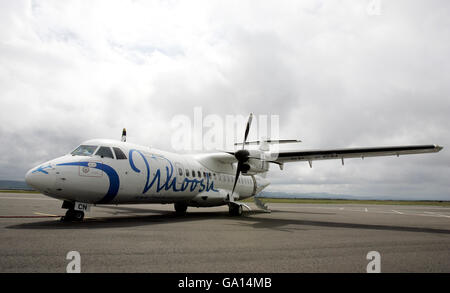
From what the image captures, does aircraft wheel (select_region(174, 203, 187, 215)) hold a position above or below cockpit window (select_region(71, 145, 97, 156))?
below

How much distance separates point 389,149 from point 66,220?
14702 millimetres

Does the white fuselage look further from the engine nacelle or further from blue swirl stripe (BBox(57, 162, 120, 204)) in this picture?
the engine nacelle

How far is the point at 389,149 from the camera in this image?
14570mm

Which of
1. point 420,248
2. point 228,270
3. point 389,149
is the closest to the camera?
point 228,270

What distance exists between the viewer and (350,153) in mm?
15688

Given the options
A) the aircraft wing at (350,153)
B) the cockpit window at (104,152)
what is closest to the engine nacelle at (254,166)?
the aircraft wing at (350,153)

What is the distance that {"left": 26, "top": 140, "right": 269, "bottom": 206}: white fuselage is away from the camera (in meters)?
9.61

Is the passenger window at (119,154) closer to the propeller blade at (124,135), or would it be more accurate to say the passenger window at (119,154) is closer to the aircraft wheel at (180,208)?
the propeller blade at (124,135)

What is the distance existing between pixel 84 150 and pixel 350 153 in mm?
12923

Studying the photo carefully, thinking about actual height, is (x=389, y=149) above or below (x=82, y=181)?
above

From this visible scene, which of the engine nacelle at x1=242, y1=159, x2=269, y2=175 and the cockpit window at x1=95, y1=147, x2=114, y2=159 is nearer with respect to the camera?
the cockpit window at x1=95, y1=147, x2=114, y2=159

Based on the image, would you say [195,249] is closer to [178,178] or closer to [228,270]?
[228,270]

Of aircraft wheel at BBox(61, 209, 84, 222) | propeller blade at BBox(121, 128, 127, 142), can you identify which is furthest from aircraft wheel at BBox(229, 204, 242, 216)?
aircraft wheel at BBox(61, 209, 84, 222)
